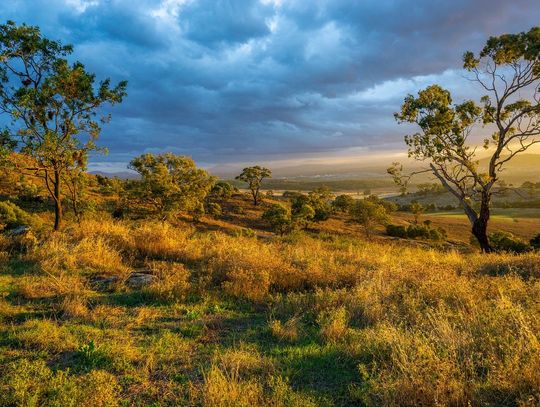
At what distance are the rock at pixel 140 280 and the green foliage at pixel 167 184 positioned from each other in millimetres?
31577

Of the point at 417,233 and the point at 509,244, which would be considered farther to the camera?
the point at 417,233

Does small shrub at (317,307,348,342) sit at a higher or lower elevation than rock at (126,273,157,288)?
lower

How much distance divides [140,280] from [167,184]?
3275cm

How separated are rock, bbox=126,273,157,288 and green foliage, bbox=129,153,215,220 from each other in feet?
104

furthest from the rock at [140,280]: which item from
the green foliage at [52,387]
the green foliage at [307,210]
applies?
the green foliage at [307,210]

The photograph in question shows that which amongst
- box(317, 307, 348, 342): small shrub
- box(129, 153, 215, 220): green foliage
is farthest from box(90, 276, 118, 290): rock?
box(129, 153, 215, 220): green foliage

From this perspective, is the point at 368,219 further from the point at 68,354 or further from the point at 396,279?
the point at 68,354

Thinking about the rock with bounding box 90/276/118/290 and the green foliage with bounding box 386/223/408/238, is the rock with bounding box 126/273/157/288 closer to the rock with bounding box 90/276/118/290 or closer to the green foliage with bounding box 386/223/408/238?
the rock with bounding box 90/276/118/290

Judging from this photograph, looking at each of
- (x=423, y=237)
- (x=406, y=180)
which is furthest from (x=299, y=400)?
(x=423, y=237)

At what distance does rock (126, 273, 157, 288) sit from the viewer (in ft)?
27.6

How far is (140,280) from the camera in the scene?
8672 millimetres

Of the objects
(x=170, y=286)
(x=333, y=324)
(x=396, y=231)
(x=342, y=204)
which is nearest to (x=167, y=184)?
(x=170, y=286)

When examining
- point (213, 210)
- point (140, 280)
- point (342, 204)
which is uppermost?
point (140, 280)

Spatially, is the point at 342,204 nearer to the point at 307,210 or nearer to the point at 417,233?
the point at 417,233
